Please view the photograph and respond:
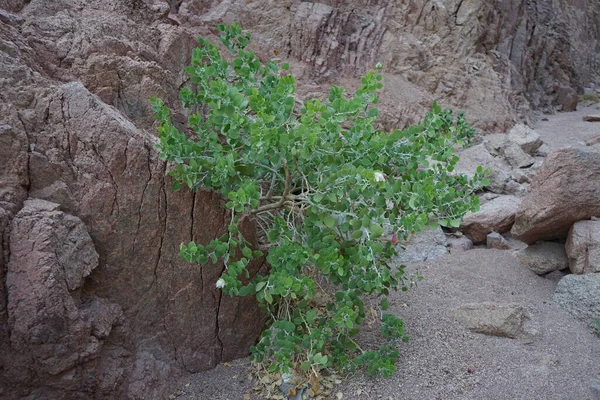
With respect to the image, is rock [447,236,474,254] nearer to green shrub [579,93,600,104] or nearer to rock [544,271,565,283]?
rock [544,271,565,283]

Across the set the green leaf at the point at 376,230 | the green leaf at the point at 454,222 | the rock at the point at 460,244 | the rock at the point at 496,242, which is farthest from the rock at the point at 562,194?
the green leaf at the point at 376,230

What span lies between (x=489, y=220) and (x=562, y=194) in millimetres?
1263

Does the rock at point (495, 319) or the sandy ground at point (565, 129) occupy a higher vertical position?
the rock at point (495, 319)

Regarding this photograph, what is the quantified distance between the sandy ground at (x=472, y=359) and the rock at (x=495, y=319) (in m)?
0.05

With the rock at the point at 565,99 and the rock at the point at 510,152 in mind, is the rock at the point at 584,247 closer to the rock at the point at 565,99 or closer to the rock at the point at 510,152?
the rock at the point at 510,152

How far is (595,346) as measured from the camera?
3350mm

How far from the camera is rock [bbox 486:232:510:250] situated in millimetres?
4859

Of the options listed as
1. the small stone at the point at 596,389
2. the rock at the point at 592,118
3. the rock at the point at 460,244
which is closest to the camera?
the small stone at the point at 596,389

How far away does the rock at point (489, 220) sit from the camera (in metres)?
5.07

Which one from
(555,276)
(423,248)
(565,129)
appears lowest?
(423,248)

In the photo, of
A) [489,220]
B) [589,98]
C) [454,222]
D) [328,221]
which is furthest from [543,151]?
[589,98]

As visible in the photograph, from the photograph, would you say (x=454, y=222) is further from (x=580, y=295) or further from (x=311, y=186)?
(x=580, y=295)

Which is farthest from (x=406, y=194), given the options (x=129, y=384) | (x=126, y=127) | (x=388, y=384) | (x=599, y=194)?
(x=599, y=194)

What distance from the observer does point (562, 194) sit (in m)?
3.86
